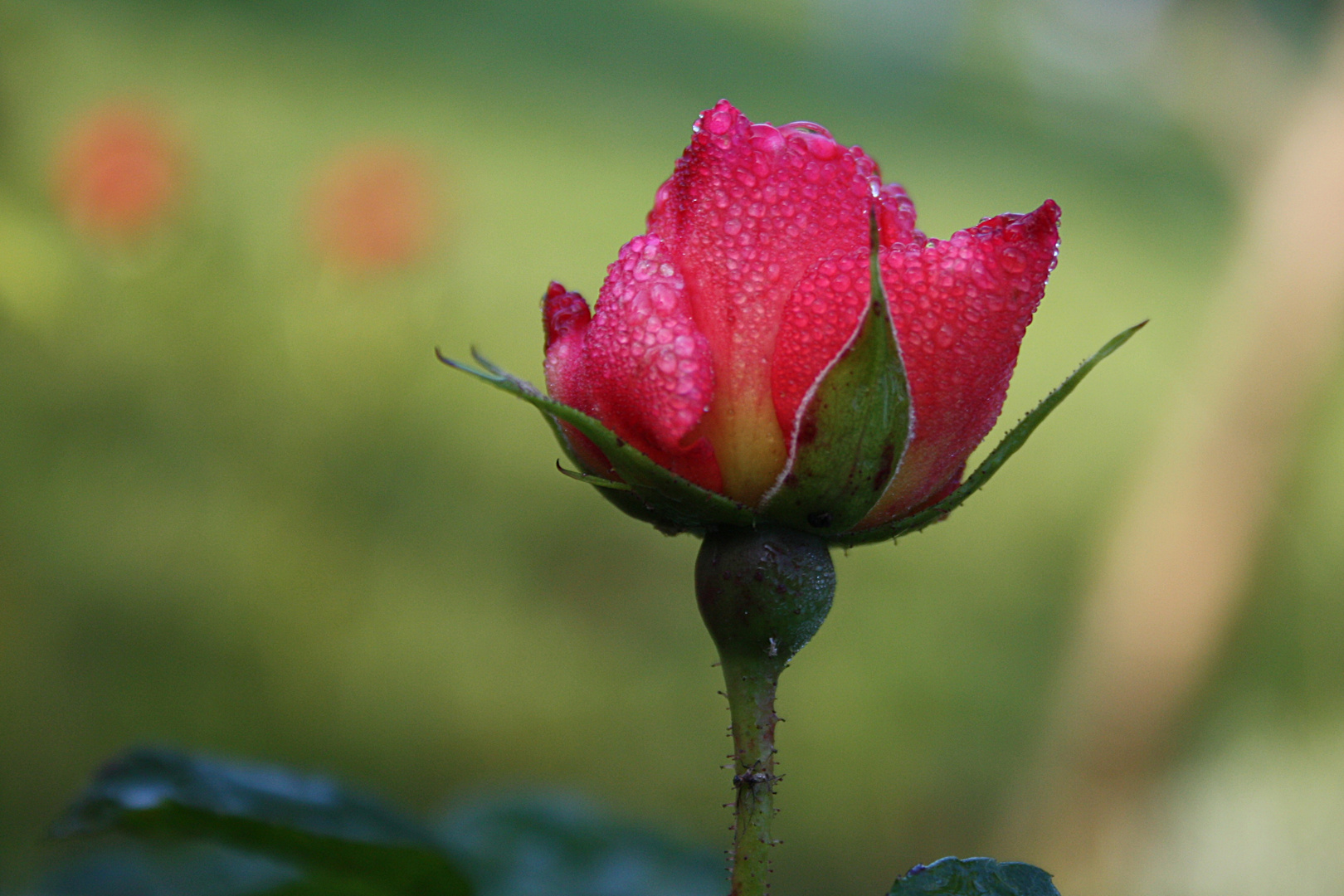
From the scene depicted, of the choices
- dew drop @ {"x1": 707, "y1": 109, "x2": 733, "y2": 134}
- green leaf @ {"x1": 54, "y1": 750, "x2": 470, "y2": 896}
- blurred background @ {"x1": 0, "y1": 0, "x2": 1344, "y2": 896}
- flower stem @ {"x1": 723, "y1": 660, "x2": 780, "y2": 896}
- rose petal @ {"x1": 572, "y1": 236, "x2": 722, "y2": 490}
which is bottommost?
flower stem @ {"x1": 723, "y1": 660, "x2": 780, "y2": 896}

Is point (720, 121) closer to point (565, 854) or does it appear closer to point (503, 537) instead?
point (565, 854)

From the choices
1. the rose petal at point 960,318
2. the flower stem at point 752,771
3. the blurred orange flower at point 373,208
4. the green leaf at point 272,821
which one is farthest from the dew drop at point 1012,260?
the blurred orange flower at point 373,208

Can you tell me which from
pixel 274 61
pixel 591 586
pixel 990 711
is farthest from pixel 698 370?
pixel 274 61

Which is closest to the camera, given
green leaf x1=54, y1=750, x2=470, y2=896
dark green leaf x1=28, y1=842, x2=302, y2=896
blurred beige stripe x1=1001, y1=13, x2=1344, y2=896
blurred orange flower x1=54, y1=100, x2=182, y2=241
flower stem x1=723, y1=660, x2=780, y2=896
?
flower stem x1=723, y1=660, x2=780, y2=896

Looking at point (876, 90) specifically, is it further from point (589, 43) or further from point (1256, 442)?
point (1256, 442)

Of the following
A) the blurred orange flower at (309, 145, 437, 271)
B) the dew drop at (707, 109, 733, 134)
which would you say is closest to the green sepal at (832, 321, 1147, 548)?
the dew drop at (707, 109, 733, 134)

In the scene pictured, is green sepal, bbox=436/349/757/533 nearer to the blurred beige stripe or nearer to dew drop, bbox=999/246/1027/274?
dew drop, bbox=999/246/1027/274
